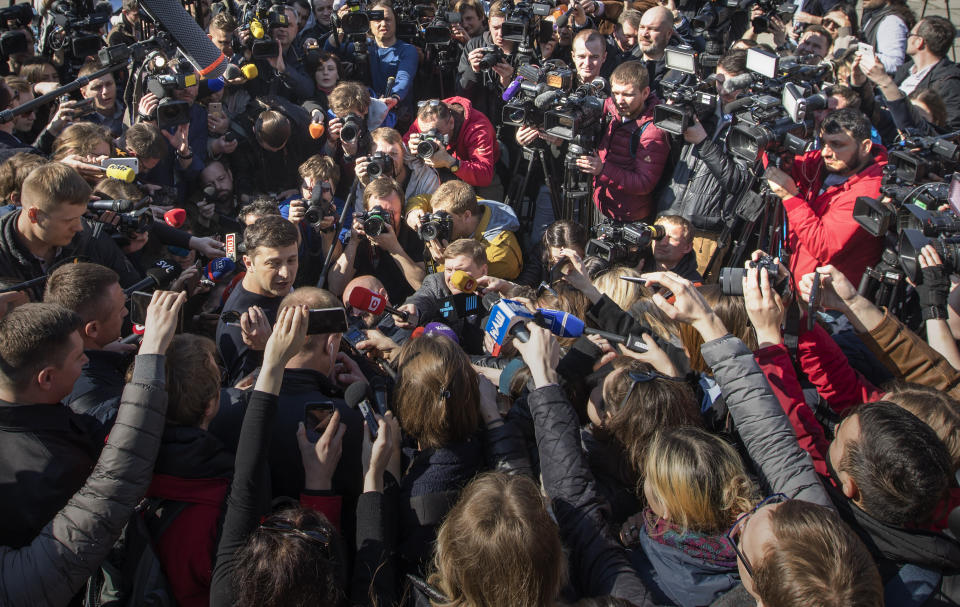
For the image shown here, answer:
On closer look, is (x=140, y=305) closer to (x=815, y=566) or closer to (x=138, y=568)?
(x=138, y=568)

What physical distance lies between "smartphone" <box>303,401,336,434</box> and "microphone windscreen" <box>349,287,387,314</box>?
0.75 metres

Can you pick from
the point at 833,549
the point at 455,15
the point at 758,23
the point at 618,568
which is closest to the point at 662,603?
the point at 618,568

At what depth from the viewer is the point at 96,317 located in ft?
8.86

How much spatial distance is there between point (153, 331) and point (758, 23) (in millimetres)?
6806

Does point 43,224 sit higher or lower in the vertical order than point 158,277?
higher

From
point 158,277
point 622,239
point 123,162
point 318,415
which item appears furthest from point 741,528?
point 123,162

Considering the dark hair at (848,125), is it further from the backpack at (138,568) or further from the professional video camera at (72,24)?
the professional video camera at (72,24)

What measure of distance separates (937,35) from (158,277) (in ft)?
22.3

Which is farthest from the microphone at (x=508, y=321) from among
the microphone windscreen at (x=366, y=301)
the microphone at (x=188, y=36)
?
the microphone at (x=188, y=36)

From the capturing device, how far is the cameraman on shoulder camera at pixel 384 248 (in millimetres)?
4051

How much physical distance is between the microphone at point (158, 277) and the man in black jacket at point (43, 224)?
1.15 feet

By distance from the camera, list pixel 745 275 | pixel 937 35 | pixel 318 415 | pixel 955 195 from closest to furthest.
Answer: pixel 318 415, pixel 745 275, pixel 955 195, pixel 937 35

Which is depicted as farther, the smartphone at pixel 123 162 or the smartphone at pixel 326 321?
the smartphone at pixel 123 162

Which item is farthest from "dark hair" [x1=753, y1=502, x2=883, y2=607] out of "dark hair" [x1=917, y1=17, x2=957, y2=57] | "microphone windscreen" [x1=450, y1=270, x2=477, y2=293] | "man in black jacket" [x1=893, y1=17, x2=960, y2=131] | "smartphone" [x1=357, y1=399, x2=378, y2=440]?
"dark hair" [x1=917, y1=17, x2=957, y2=57]
